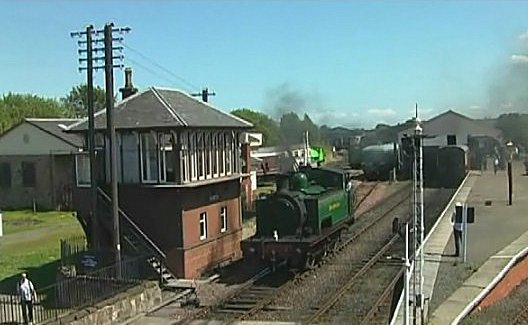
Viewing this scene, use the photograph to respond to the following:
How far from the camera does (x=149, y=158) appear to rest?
80.7ft

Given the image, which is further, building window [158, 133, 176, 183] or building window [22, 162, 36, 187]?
building window [22, 162, 36, 187]

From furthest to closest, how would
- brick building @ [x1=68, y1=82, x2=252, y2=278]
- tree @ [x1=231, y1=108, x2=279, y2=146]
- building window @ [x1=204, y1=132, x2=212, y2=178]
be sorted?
1. tree @ [x1=231, y1=108, x2=279, y2=146]
2. building window @ [x1=204, y1=132, x2=212, y2=178]
3. brick building @ [x1=68, y1=82, x2=252, y2=278]

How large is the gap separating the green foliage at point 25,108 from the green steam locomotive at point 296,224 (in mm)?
65359

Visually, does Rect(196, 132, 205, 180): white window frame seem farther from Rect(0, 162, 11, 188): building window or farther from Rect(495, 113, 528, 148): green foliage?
Rect(495, 113, 528, 148): green foliage

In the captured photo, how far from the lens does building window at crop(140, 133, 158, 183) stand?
2448 centimetres

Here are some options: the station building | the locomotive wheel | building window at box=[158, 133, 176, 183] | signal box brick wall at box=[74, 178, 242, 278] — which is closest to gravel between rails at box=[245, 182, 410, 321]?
the locomotive wheel

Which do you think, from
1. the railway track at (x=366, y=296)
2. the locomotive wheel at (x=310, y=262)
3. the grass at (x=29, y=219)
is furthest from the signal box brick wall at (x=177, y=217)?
the grass at (x=29, y=219)

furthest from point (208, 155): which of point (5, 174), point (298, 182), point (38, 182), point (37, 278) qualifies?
point (5, 174)

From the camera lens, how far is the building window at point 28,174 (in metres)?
48.2

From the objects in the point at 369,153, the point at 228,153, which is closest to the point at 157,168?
the point at 228,153

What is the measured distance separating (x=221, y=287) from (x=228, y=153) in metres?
6.48

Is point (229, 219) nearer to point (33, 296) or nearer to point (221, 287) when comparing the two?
point (221, 287)

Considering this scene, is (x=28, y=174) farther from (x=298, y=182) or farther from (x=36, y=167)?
(x=298, y=182)

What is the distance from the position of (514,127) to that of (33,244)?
68432mm
